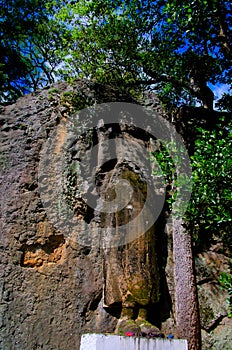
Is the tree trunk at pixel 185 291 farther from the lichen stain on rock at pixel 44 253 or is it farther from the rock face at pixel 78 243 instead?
the lichen stain on rock at pixel 44 253

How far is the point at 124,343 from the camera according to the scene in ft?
15.6

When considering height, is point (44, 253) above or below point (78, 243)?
below

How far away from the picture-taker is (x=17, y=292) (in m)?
6.55

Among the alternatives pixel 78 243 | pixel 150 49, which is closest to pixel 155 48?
pixel 150 49

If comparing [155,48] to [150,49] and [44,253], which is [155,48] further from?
[44,253]

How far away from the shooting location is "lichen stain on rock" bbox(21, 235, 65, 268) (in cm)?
693

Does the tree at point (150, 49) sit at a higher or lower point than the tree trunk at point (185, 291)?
higher

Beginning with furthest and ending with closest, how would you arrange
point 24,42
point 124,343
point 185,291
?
point 24,42 → point 185,291 → point 124,343

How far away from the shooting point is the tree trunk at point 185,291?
614 centimetres

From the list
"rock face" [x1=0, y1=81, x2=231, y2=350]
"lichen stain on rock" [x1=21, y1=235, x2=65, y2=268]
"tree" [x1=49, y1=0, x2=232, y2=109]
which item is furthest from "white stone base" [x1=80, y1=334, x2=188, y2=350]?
"tree" [x1=49, y1=0, x2=232, y2=109]

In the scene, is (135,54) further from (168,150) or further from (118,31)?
(168,150)

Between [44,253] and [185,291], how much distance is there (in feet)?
9.25

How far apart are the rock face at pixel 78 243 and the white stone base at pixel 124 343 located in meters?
1.34

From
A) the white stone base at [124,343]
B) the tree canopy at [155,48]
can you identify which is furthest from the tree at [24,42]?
the white stone base at [124,343]
